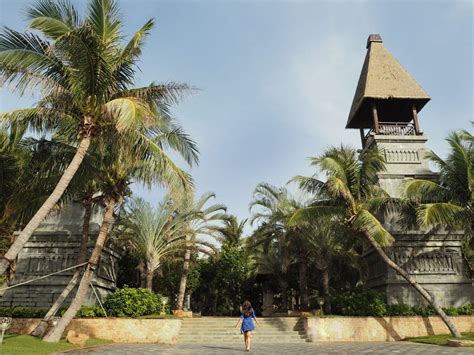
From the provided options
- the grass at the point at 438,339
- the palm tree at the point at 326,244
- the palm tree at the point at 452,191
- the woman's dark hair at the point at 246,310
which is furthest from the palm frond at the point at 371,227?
the woman's dark hair at the point at 246,310

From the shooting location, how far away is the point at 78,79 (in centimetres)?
1102

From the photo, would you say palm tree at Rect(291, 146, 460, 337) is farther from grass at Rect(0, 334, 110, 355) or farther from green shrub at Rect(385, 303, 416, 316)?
grass at Rect(0, 334, 110, 355)

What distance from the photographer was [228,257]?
27109 mm

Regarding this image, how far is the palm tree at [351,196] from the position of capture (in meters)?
15.0

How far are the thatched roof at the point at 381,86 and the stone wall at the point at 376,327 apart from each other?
1161 cm

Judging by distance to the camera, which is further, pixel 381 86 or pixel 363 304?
pixel 381 86

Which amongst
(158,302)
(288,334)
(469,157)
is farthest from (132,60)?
(469,157)

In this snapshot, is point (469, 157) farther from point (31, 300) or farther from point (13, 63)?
point (31, 300)

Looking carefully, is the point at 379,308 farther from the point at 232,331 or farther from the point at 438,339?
the point at 232,331

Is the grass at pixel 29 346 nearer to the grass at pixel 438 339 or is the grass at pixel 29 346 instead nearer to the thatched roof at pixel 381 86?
the grass at pixel 438 339

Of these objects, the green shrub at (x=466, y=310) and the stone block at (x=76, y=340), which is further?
the green shrub at (x=466, y=310)

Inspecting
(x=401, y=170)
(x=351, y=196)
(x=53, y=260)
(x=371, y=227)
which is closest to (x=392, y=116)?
(x=401, y=170)

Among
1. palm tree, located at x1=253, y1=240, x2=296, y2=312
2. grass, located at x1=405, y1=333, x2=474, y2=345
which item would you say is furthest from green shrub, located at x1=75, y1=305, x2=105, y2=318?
grass, located at x1=405, y1=333, x2=474, y2=345

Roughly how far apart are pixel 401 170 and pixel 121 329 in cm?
1557
